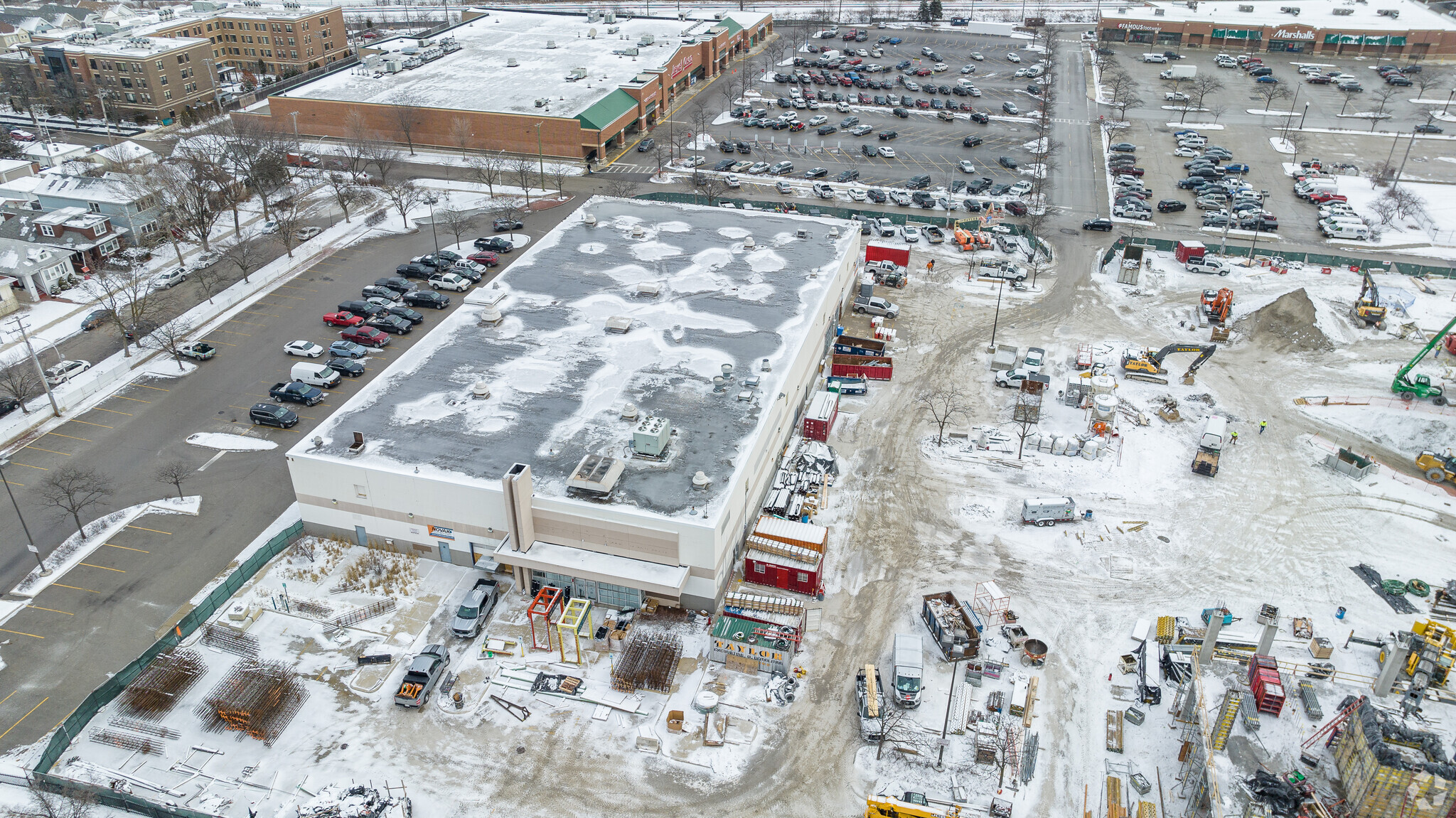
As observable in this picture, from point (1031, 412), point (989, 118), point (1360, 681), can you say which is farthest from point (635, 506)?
point (989, 118)

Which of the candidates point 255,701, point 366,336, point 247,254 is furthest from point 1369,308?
point 247,254

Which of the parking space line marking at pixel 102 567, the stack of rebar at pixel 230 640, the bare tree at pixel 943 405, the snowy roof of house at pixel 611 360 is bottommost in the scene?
Answer: the parking space line marking at pixel 102 567

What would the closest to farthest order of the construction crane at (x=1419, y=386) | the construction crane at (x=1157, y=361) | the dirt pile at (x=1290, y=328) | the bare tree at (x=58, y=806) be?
1. the bare tree at (x=58, y=806)
2. the construction crane at (x=1419, y=386)
3. the construction crane at (x=1157, y=361)
4. the dirt pile at (x=1290, y=328)

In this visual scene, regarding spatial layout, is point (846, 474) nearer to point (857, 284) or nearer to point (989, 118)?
point (857, 284)

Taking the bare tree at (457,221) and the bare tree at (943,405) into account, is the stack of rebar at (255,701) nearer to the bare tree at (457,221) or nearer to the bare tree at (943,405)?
the bare tree at (943,405)

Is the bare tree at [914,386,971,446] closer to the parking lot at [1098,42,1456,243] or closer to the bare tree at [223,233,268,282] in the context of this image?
the parking lot at [1098,42,1456,243]

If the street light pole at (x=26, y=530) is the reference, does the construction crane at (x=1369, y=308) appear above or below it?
above

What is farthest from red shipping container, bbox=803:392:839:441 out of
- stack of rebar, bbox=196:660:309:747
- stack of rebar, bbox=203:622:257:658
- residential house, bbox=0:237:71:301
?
residential house, bbox=0:237:71:301

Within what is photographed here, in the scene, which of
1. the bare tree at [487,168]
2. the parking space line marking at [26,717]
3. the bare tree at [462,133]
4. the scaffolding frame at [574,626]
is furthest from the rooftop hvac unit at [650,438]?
the bare tree at [462,133]
